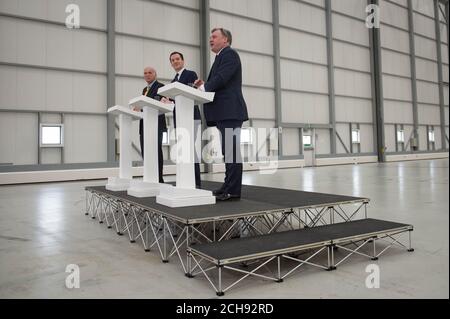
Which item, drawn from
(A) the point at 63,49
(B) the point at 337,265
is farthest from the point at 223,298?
(A) the point at 63,49

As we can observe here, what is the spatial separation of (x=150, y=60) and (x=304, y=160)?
31.0 feet

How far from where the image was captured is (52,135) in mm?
11391

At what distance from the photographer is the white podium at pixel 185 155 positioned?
3453 millimetres

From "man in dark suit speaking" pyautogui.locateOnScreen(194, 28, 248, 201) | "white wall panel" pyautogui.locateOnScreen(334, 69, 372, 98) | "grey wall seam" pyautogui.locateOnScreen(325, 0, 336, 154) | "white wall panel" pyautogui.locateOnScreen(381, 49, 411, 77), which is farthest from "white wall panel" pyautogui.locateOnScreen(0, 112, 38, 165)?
"white wall panel" pyautogui.locateOnScreen(381, 49, 411, 77)

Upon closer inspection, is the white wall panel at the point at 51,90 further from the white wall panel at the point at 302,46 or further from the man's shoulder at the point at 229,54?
the man's shoulder at the point at 229,54

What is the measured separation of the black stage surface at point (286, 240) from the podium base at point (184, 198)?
856mm

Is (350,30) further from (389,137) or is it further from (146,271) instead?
(146,271)

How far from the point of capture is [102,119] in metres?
12.5

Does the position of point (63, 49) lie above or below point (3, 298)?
above

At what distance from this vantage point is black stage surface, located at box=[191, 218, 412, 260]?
7.86ft

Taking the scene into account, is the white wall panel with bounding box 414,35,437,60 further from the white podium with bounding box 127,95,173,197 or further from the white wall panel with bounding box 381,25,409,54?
the white podium with bounding box 127,95,173,197

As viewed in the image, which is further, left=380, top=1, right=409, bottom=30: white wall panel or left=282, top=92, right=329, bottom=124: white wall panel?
left=380, top=1, right=409, bottom=30: white wall panel

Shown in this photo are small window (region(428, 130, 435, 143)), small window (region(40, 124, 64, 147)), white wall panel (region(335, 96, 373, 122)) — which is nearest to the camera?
small window (region(40, 124, 64, 147))
